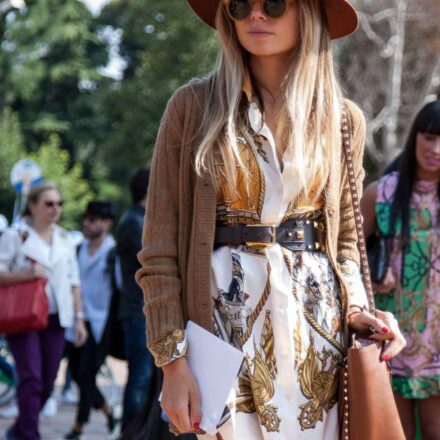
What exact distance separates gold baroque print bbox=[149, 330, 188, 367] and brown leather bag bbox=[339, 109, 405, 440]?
46 cm

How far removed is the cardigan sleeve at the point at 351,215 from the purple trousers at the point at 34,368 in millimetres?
4898

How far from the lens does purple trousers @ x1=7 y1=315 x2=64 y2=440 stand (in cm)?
782

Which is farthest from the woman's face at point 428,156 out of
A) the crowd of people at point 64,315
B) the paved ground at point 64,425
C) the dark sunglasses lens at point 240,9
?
the paved ground at point 64,425

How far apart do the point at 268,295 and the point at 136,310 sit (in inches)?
209

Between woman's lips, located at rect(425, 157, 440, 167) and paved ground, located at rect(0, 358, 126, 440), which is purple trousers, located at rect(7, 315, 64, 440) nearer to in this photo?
paved ground, located at rect(0, 358, 126, 440)

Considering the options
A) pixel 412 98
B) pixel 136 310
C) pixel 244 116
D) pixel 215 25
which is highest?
pixel 412 98

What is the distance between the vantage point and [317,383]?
10.1ft

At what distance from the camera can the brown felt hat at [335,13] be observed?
3.28m

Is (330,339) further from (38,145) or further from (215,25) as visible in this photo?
(38,145)

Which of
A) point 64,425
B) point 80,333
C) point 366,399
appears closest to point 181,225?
point 366,399

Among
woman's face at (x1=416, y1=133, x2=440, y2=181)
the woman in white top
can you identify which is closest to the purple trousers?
the woman in white top

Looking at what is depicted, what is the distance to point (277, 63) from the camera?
3.29 metres

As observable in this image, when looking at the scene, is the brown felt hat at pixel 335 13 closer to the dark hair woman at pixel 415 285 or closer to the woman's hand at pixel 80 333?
the dark hair woman at pixel 415 285

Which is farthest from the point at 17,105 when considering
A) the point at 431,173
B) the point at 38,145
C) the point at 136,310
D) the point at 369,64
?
the point at 431,173
